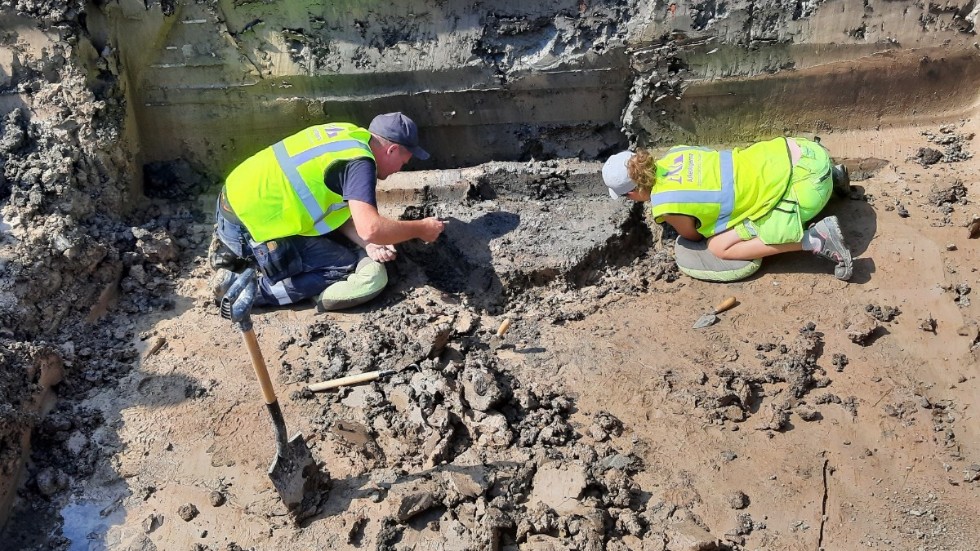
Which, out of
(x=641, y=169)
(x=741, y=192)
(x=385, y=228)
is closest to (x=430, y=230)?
(x=385, y=228)

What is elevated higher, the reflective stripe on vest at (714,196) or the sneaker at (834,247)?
the reflective stripe on vest at (714,196)

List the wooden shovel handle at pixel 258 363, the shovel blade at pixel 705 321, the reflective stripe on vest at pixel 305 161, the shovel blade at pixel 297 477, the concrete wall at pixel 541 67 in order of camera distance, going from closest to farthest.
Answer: the wooden shovel handle at pixel 258 363 → the shovel blade at pixel 297 477 → the shovel blade at pixel 705 321 → the reflective stripe on vest at pixel 305 161 → the concrete wall at pixel 541 67

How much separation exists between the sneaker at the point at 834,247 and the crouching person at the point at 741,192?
0.01m

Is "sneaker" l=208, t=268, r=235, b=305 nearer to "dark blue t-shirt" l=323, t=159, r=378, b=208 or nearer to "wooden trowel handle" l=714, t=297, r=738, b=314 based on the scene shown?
"dark blue t-shirt" l=323, t=159, r=378, b=208

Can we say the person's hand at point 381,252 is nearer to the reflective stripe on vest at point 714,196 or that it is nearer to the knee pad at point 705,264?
the reflective stripe on vest at point 714,196

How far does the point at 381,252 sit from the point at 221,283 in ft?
2.82

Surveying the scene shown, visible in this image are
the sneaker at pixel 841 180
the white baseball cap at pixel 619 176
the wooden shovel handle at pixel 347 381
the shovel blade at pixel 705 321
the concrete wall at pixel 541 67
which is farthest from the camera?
the concrete wall at pixel 541 67

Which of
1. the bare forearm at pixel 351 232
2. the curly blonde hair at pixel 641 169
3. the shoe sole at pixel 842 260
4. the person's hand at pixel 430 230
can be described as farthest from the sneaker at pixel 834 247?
the bare forearm at pixel 351 232

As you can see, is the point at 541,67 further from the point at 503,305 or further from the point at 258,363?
the point at 258,363

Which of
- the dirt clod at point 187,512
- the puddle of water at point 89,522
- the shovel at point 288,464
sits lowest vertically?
the puddle of water at point 89,522

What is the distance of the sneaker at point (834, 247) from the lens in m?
3.71

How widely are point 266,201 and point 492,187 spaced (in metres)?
1.34

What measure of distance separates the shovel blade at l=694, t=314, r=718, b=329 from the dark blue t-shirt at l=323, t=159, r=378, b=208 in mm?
1676

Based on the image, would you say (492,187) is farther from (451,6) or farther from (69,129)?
(69,129)
